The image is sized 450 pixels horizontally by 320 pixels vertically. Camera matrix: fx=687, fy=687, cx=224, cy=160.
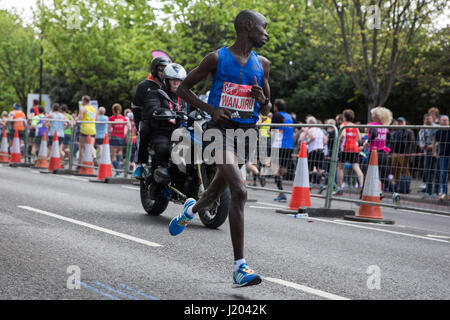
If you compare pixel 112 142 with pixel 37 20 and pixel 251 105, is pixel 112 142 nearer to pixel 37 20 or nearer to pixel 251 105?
pixel 251 105

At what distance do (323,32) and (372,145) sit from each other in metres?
20.8

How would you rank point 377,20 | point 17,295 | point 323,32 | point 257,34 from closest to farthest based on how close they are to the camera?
point 17,295 < point 257,34 < point 377,20 < point 323,32

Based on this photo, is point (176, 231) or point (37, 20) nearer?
point (176, 231)

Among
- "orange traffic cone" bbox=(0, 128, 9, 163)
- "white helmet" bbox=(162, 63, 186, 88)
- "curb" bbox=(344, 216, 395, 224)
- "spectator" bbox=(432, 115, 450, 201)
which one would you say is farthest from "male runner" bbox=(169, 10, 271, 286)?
"orange traffic cone" bbox=(0, 128, 9, 163)

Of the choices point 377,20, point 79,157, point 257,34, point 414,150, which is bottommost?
point 79,157

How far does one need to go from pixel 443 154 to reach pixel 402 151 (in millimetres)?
697

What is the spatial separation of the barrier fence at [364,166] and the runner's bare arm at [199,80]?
4.90 metres

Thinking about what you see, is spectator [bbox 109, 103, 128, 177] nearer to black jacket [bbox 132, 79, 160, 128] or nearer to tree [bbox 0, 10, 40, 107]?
black jacket [bbox 132, 79, 160, 128]

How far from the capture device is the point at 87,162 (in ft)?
55.4

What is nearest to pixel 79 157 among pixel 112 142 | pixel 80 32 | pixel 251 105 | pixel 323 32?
pixel 112 142

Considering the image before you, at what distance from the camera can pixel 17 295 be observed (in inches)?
168

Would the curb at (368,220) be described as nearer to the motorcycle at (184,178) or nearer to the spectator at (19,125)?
the motorcycle at (184,178)

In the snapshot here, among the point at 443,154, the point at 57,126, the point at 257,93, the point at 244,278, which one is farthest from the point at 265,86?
the point at 57,126

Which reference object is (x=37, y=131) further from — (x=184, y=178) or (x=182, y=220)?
(x=182, y=220)
